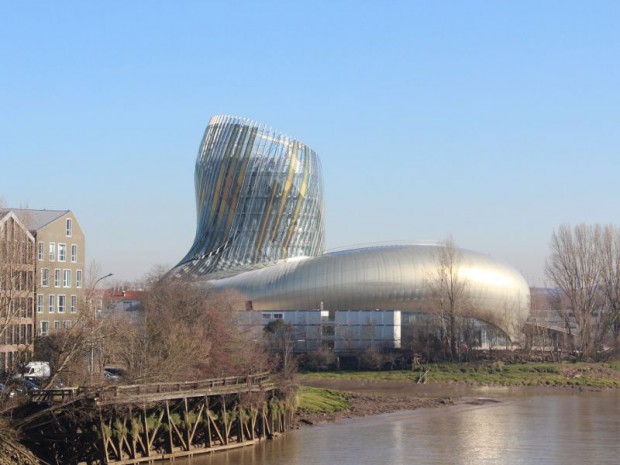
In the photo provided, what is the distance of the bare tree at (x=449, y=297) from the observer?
304ft

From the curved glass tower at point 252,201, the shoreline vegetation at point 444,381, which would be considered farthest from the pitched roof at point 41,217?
the curved glass tower at point 252,201

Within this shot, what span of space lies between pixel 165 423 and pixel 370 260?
6990 centimetres

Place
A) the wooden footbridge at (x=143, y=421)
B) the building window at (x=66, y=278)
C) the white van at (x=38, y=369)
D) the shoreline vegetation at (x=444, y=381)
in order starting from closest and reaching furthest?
the wooden footbridge at (x=143, y=421) → the white van at (x=38, y=369) → the shoreline vegetation at (x=444, y=381) → the building window at (x=66, y=278)

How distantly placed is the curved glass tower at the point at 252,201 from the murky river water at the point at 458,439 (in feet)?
197

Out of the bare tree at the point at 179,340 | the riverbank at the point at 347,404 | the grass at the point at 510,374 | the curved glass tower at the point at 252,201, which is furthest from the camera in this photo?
the curved glass tower at the point at 252,201

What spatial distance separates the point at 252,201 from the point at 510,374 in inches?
1797

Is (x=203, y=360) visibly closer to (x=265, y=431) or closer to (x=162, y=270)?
(x=265, y=431)

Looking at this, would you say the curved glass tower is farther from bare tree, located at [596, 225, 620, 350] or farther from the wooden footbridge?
the wooden footbridge

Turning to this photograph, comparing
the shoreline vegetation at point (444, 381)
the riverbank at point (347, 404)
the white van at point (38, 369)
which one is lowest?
the riverbank at point (347, 404)

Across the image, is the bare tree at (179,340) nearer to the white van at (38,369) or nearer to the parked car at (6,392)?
the white van at (38,369)

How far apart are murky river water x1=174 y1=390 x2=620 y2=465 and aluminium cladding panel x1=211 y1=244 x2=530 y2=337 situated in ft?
140

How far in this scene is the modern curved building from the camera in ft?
359

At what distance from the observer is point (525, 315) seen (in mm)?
111125

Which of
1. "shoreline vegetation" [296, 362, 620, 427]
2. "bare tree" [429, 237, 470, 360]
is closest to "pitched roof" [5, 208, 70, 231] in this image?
"shoreline vegetation" [296, 362, 620, 427]
